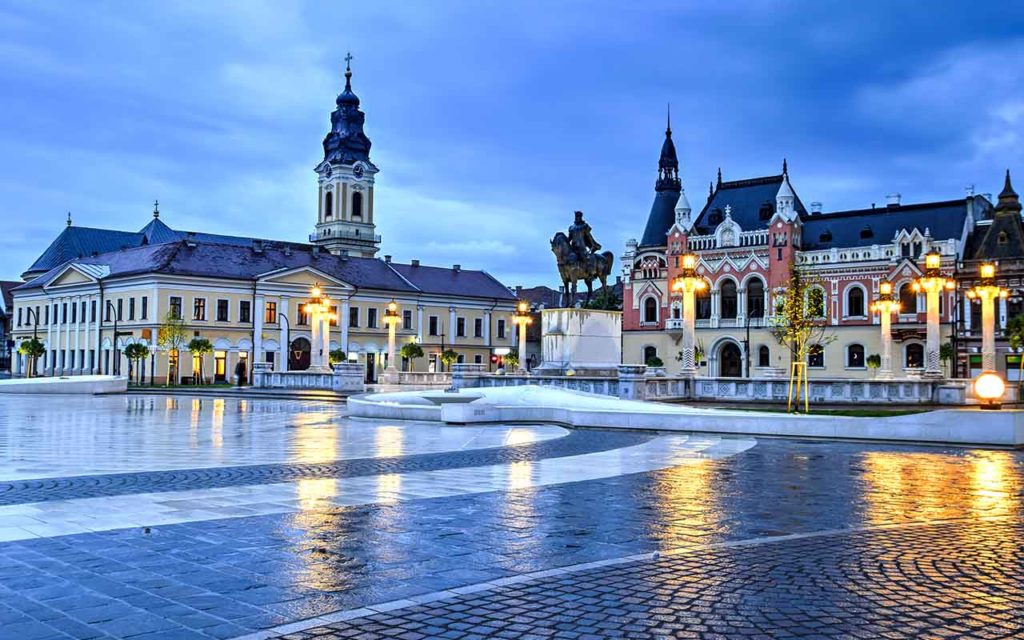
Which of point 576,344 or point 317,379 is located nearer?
point 576,344

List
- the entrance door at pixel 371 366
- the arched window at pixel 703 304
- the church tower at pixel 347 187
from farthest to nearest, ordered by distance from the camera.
Answer: the church tower at pixel 347 187 < the entrance door at pixel 371 366 < the arched window at pixel 703 304

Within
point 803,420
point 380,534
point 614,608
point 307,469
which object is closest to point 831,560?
point 614,608

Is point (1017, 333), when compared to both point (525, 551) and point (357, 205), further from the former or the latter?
point (357, 205)

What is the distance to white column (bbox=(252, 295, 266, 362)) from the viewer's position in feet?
253

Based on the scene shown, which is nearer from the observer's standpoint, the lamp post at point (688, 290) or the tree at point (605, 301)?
the lamp post at point (688, 290)

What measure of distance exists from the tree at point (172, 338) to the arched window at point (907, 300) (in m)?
52.6

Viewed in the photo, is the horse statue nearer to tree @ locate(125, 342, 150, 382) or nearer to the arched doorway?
tree @ locate(125, 342, 150, 382)

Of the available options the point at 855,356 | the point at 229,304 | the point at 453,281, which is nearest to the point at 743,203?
the point at 855,356

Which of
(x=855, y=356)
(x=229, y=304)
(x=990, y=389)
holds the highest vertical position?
(x=229, y=304)

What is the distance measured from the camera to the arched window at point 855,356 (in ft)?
238

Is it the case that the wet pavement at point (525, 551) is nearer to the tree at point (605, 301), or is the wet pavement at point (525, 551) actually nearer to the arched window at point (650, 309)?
the tree at point (605, 301)

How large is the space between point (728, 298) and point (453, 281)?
26811 millimetres

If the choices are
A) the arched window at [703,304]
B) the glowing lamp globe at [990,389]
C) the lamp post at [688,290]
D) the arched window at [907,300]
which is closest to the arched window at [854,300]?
the arched window at [907,300]

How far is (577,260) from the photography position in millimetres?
39250
